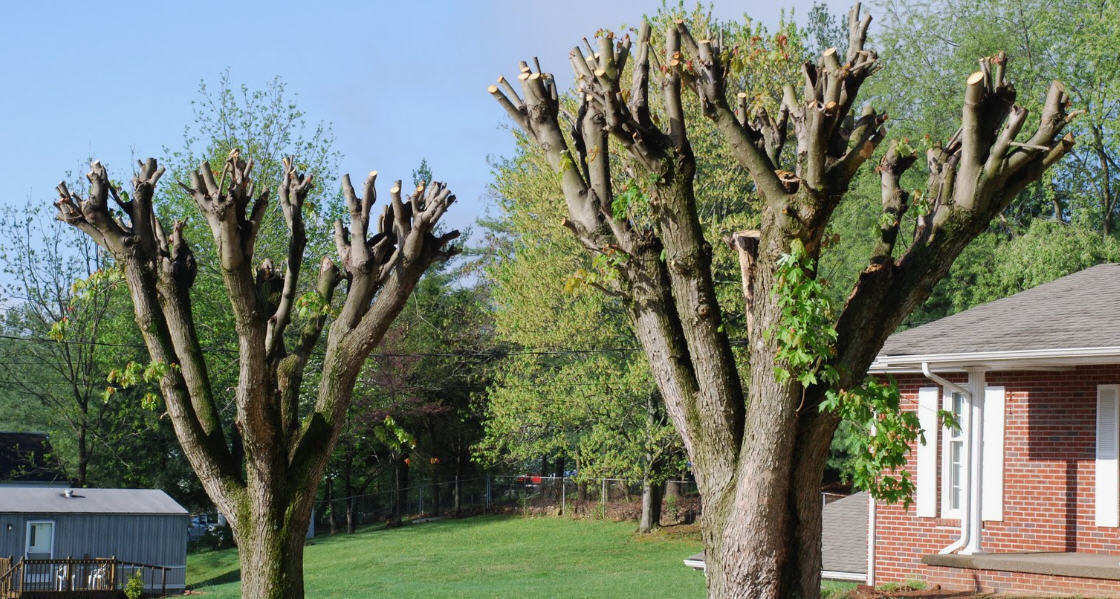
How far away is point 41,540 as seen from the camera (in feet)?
101

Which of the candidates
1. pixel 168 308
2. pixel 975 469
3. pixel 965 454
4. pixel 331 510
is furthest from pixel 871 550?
pixel 331 510

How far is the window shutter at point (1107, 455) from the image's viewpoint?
13031 mm

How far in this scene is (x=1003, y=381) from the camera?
13852 mm

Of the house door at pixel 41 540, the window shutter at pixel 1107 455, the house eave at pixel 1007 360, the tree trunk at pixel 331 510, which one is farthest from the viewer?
the tree trunk at pixel 331 510

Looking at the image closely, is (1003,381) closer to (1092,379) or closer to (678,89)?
(1092,379)

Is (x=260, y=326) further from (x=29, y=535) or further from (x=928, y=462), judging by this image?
(x=29, y=535)

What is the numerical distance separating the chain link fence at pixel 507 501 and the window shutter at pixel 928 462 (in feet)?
58.6

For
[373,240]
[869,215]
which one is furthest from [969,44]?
[373,240]

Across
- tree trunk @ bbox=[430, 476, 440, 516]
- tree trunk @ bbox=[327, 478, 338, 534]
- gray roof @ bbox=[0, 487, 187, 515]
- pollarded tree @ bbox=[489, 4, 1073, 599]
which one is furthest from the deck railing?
pollarded tree @ bbox=[489, 4, 1073, 599]

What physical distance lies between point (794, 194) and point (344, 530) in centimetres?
4227

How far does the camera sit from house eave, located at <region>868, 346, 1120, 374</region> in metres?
12.1

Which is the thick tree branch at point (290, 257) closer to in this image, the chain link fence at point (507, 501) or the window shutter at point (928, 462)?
the window shutter at point (928, 462)

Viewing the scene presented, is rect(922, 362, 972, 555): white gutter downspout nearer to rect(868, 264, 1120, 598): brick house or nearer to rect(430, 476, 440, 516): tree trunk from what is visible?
rect(868, 264, 1120, 598): brick house

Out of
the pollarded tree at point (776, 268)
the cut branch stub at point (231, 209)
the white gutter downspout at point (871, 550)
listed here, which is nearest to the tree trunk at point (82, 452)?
the white gutter downspout at point (871, 550)
